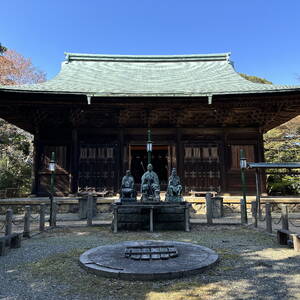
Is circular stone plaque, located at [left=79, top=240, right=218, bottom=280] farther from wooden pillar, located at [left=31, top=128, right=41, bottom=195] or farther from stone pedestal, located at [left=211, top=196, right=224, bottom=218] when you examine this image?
wooden pillar, located at [left=31, top=128, right=41, bottom=195]

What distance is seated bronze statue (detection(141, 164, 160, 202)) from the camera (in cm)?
881

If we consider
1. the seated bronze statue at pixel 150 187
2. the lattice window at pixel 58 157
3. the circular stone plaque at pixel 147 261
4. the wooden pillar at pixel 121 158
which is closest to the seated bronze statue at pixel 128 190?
the seated bronze statue at pixel 150 187

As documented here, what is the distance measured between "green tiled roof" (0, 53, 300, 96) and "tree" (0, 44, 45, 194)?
4.52 m

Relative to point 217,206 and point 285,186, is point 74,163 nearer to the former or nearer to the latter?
point 217,206

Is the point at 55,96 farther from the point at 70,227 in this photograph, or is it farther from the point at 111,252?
the point at 111,252

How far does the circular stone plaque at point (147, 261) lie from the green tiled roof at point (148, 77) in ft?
24.8

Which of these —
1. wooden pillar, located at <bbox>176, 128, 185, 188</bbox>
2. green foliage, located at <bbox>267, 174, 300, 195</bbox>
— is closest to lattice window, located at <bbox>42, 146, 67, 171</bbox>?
wooden pillar, located at <bbox>176, 128, 185, 188</bbox>

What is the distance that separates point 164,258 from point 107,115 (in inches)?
374

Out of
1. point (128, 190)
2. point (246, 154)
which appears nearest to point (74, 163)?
point (128, 190)

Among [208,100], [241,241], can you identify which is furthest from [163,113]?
[241,241]

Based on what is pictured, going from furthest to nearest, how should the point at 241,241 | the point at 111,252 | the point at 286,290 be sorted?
the point at 241,241
the point at 111,252
the point at 286,290

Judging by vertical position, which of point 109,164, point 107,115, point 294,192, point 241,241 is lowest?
point 241,241

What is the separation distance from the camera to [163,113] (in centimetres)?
1295

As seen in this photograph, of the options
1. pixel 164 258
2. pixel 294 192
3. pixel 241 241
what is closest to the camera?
pixel 164 258
